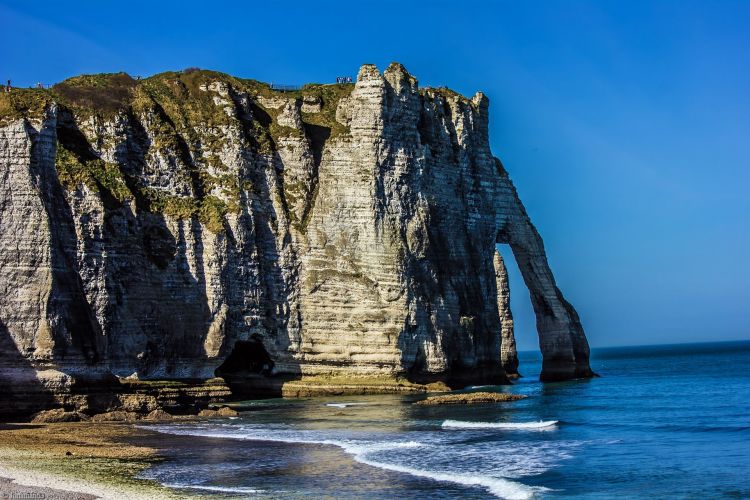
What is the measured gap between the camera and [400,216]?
53.7 meters

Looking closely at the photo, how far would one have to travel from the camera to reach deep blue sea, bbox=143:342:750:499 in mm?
22156

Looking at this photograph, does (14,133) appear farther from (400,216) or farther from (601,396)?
(601,396)

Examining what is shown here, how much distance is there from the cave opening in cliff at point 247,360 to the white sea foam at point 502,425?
19.1m

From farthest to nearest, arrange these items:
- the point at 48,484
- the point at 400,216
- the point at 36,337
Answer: the point at 400,216 < the point at 36,337 < the point at 48,484

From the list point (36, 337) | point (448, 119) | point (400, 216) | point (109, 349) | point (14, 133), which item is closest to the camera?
point (36, 337)

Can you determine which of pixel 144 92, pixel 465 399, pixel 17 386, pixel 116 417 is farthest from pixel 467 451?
pixel 144 92

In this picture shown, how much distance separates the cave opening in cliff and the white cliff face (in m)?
0.14

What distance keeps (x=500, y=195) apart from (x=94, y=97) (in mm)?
27693

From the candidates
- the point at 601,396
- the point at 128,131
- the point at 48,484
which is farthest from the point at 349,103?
the point at 48,484

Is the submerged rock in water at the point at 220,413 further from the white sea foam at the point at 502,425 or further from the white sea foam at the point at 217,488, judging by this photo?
the white sea foam at the point at 217,488

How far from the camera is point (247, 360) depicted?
177ft

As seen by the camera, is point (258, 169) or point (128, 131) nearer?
point (128, 131)

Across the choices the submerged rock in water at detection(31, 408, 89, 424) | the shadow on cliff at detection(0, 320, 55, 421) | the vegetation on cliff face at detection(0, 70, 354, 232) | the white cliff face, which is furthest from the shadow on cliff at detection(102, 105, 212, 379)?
the submerged rock in water at detection(31, 408, 89, 424)

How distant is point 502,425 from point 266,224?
22.9 metres
